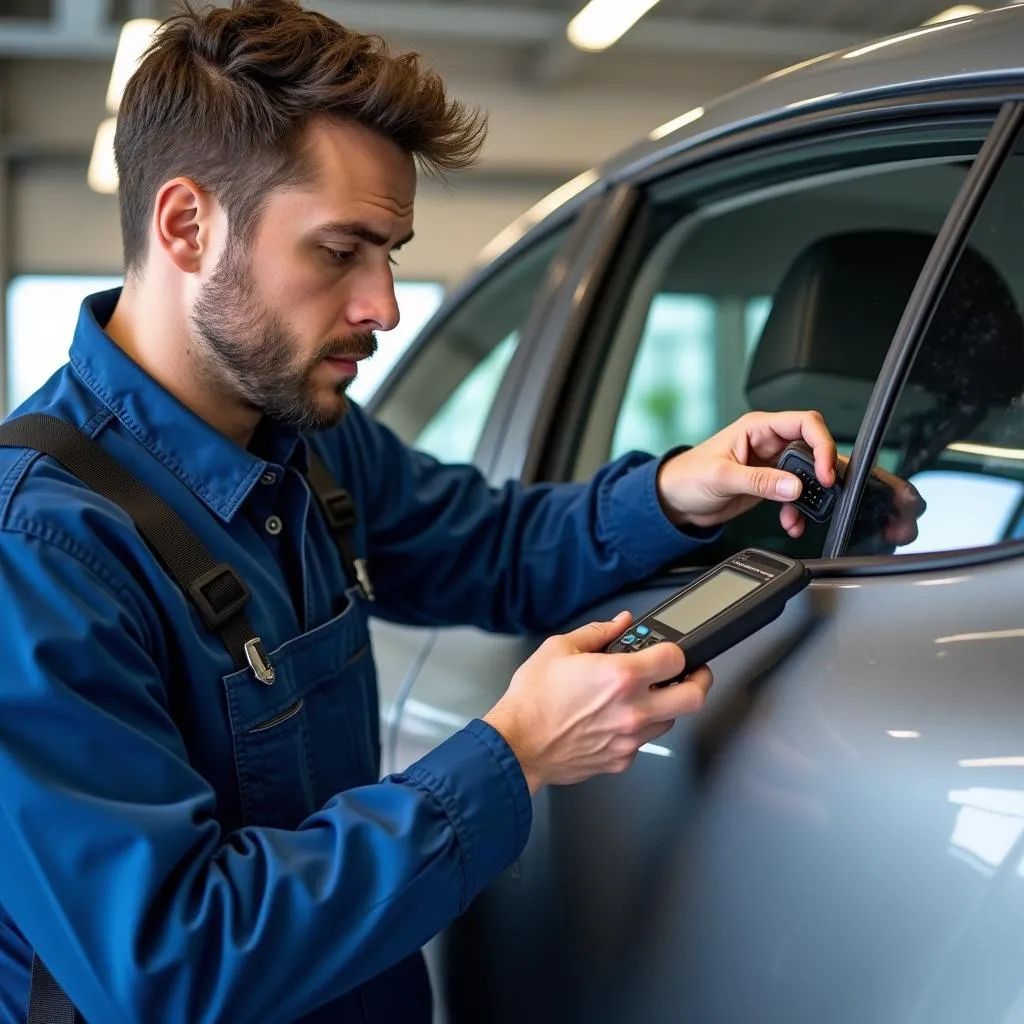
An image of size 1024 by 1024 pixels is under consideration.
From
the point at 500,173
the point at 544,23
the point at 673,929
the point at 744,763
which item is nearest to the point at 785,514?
the point at 744,763

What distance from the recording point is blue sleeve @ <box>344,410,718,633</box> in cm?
151

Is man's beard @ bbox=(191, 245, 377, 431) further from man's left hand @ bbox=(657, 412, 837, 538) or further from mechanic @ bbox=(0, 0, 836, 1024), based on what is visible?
man's left hand @ bbox=(657, 412, 837, 538)

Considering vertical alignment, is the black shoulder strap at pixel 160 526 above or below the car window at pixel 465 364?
below

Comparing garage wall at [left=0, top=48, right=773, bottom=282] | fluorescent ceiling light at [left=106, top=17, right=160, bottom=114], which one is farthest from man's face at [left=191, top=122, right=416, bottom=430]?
garage wall at [left=0, top=48, right=773, bottom=282]

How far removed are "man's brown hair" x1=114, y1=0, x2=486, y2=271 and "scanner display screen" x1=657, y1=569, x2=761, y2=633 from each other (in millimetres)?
553

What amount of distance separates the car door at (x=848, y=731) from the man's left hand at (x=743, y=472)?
0.13 feet

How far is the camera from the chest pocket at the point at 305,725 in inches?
47.6

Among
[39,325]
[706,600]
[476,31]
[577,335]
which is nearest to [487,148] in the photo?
[476,31]

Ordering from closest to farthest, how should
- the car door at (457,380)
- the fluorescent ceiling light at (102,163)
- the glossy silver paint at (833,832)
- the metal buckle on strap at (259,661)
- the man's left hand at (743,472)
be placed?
1. the glossy silver paint at (833,832)
2. the metal buckle on strap at (259,661)
3. the man's left hand at (743,472)
4. the car door at (457,380)
5. the fluorescent ceiling light at (102,163)

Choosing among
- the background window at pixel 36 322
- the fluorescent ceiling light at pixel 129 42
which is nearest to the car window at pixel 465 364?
the fluorescent ceiling light at pixel 129 42

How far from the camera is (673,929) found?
46.5 inches

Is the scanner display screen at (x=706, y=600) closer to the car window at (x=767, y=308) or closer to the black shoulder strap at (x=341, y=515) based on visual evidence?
the car window at (x=767, y=308)

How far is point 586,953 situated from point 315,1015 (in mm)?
277

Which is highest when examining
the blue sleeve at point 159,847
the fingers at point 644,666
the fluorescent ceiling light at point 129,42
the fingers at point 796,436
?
the fluorescent ceiling light at point 129,42
